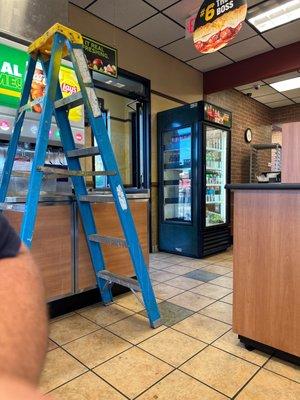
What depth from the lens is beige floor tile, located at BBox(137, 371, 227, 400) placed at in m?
1.39

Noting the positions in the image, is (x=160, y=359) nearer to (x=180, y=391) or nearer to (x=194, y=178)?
(x=180, y=391)

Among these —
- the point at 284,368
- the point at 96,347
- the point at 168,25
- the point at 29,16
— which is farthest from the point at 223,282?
the point at 168,25

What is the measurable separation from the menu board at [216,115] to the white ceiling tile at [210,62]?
1039 millimetres

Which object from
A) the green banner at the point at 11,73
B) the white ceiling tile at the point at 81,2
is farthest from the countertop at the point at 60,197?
the white ceiling tile at the point at 81,2

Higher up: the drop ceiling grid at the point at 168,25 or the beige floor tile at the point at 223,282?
the drop ceiling grid at the point at 168,25

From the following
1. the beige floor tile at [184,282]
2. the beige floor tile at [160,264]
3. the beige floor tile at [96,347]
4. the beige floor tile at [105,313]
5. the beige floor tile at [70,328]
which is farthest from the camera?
the beige floor tile at [160,264]

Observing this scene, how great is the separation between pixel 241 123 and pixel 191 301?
5.00 metres

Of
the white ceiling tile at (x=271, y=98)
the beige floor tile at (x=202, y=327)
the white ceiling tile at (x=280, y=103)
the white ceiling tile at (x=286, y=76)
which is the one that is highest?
the white ceiling tile at (x=286, y=76)

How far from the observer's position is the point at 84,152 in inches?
79.0

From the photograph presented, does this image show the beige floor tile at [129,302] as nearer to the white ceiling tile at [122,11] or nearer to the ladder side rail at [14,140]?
the ladder side rail at [14,140]

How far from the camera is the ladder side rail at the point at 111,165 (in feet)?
5.98

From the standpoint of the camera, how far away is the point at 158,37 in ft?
14.2

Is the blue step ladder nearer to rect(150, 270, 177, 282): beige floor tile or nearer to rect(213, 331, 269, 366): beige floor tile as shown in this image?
rect(213, 331, 269, 366): beige floor tile

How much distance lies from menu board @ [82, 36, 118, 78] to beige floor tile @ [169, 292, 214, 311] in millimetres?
2730
